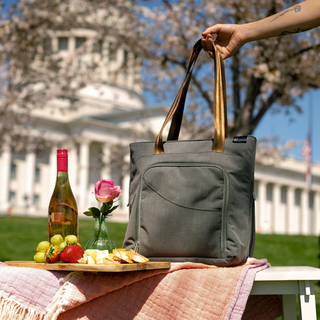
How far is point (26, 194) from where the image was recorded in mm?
42312

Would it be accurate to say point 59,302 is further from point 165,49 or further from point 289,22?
point 165,49

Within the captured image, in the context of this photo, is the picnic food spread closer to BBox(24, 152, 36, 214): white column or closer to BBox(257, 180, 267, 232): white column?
BBox(24, 152, 36, 214): white column

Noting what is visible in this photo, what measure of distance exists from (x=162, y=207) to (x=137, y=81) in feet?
48.0

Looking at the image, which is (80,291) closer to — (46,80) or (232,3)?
(232,3)

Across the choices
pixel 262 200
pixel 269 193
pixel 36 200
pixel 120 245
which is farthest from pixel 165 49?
pixel 269 193

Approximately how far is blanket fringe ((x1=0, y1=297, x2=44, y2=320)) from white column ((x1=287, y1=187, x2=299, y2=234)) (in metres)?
56.8

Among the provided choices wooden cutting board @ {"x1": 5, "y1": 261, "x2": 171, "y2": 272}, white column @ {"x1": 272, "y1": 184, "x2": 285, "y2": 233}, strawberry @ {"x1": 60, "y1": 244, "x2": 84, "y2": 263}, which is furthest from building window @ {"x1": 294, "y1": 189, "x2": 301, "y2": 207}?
strawberry @ {"x1": 60, "y1": 244, "x2": 84, "y2": 263}

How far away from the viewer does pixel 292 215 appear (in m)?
57.6

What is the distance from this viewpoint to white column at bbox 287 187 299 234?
5631 centimetres

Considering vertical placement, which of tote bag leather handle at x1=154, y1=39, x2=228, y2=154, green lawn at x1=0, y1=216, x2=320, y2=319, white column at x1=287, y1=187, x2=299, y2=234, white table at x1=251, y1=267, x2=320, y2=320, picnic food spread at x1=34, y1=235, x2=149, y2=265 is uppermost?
tote bag leather handle at x1=154, y1=39, x2=228, y2=154

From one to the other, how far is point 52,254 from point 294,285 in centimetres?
112

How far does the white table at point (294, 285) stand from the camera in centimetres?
202

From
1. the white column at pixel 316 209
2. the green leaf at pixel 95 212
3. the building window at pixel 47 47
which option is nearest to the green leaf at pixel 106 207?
the green leaf at pixel 95 212

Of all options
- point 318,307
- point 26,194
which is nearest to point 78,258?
point 318,307
